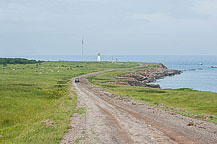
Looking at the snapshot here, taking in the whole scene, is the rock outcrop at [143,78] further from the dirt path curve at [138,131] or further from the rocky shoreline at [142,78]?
the dirt path curve at [138,131]

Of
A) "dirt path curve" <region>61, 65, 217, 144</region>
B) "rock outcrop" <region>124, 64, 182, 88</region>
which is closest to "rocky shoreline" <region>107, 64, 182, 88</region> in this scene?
"rock outcrop" <region>124, 64, 182, 88</region>

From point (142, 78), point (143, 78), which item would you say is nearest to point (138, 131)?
point (142, 78)

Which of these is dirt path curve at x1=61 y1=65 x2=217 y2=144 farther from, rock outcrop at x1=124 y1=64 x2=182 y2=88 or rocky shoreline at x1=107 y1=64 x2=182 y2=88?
rock outcrop at x1=124 y1=64 x2=182 y2=88

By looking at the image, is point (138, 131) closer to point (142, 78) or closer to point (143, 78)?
point (142, 78)

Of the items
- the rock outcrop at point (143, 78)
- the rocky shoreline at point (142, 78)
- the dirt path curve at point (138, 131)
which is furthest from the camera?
the rock outcrop at point (143, 78)

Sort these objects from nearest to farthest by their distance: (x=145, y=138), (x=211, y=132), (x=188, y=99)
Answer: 1. (x=145, y=138)
2. (x=211, y=132)
3. (x=188, y=99)

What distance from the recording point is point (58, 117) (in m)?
25.5

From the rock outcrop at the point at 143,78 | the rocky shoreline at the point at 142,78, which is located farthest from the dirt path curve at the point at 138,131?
the rock outcrop at the point at 143,78

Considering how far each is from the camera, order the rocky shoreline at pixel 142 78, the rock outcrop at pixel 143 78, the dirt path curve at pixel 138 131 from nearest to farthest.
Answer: the dirt path curve at pixel 138 131
the rocky shoreline at pixel 142 78
the rock outcrop at pixel 143 78

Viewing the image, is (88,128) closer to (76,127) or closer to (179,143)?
(76,127)

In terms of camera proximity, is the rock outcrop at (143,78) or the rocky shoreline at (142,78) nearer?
the rocky shoreline at (142,78)

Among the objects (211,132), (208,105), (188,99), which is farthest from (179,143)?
(188,99)

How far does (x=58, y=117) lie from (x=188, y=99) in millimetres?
27854

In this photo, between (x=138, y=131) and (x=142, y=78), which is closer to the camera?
(x=138, y=131)
